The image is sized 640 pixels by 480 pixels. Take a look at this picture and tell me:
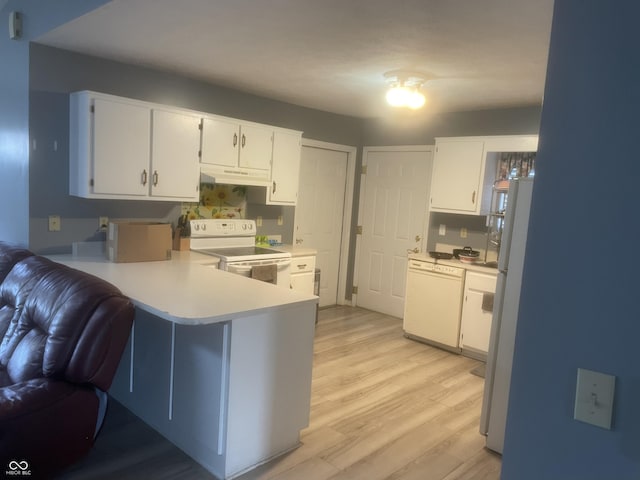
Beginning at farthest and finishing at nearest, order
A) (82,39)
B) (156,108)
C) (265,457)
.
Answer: (156,108)
(82,39)
(265,457)

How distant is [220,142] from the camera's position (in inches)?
157

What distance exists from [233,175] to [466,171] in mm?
2220

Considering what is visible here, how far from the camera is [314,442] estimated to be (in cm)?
273

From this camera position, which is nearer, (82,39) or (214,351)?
(214,351)

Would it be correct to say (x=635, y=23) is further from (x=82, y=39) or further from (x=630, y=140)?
(x=82, y=39)

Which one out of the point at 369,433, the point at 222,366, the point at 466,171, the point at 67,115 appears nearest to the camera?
the point at 222,366

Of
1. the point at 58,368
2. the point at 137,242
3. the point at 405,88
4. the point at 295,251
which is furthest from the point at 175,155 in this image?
the point at 58,368

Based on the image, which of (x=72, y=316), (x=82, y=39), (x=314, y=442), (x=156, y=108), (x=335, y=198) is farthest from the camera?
(x=335, y=198)

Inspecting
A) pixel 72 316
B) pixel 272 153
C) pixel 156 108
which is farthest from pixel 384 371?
pixel 156 108

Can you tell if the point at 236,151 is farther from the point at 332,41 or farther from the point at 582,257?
the point at 582,257

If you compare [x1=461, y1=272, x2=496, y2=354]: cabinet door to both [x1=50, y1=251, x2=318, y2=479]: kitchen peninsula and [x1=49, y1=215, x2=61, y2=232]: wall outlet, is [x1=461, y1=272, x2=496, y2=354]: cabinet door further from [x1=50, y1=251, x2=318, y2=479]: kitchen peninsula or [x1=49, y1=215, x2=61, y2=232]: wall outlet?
[x1=49, y1=215, x2=61, y2=232]: wall outlet

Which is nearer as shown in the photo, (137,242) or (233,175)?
(137,242)

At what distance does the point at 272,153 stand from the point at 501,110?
90.0 inches

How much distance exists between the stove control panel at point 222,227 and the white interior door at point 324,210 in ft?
2.67
